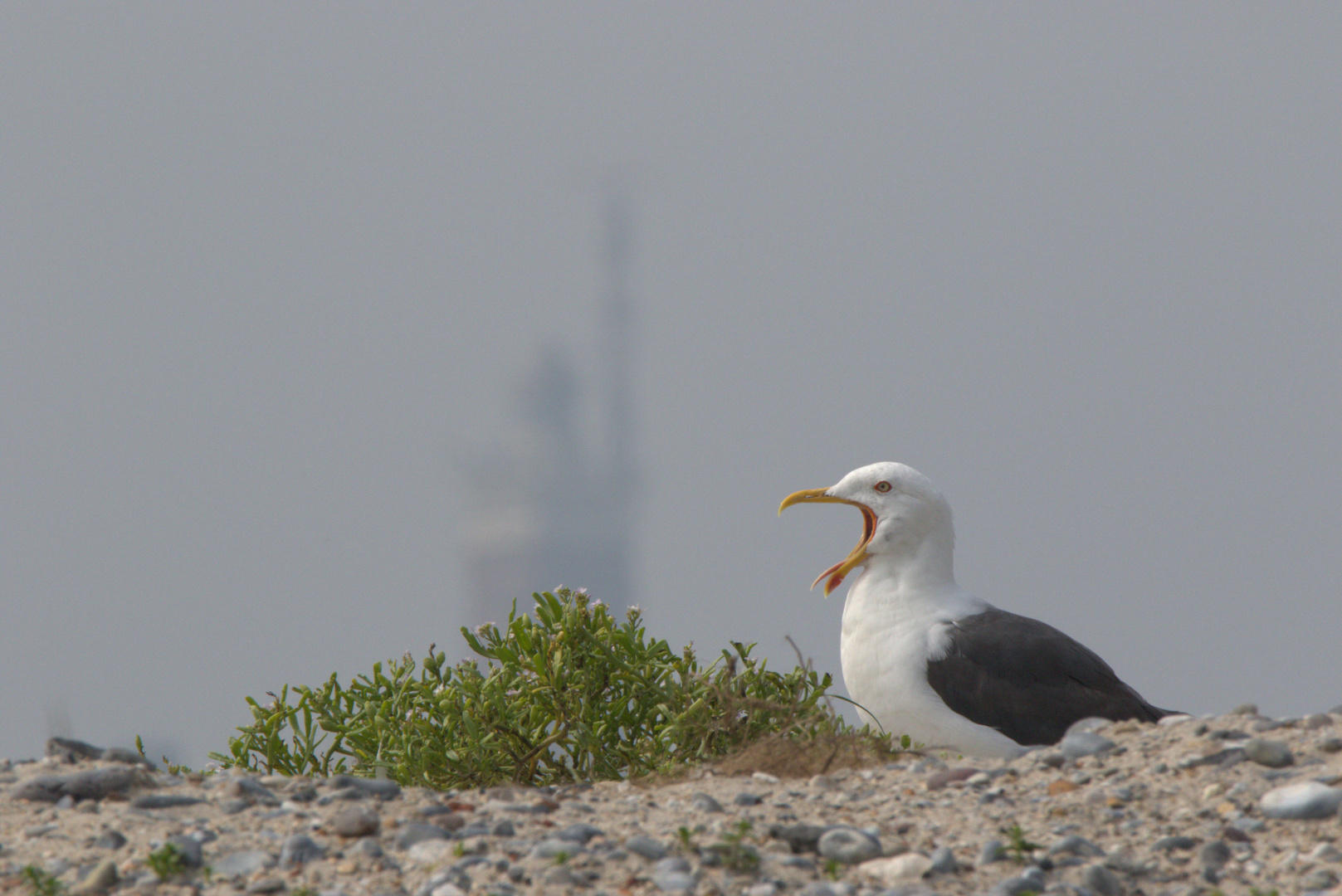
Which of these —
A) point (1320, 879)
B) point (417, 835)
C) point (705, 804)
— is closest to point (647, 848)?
point (705, 804)

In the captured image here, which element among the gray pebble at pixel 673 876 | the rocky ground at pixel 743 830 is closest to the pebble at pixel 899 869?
the rocky ground at pixel 743 830

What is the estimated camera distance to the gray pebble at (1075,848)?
3.95 meters

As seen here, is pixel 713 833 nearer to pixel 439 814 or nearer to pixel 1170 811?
pixel 439 814

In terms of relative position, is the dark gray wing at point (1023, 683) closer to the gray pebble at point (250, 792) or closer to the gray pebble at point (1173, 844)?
the gray pebble at point (1173, 844)

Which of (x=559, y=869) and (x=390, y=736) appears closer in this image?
(x=559, y=869)

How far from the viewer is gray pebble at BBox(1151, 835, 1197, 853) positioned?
4074 millimetres

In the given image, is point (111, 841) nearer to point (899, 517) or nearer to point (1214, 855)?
point (1214, 855)

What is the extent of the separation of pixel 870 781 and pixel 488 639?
2.33 m

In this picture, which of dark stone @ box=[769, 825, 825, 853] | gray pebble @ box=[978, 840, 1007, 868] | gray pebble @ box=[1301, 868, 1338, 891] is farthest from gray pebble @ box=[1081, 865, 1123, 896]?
dark stone @ box=[769, 825, 825, 853]

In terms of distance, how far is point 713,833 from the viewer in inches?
155

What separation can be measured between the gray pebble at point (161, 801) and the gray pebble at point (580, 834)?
1486mm

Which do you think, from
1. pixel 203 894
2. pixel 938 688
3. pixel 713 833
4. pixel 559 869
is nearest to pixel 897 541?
pixel 938 688

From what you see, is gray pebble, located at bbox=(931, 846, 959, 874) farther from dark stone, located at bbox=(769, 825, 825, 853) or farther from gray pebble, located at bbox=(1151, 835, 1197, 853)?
gray pebble, located at bbox=(1151, 835, 1197, 853)

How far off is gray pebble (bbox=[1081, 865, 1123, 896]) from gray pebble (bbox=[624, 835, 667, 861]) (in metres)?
1.32
